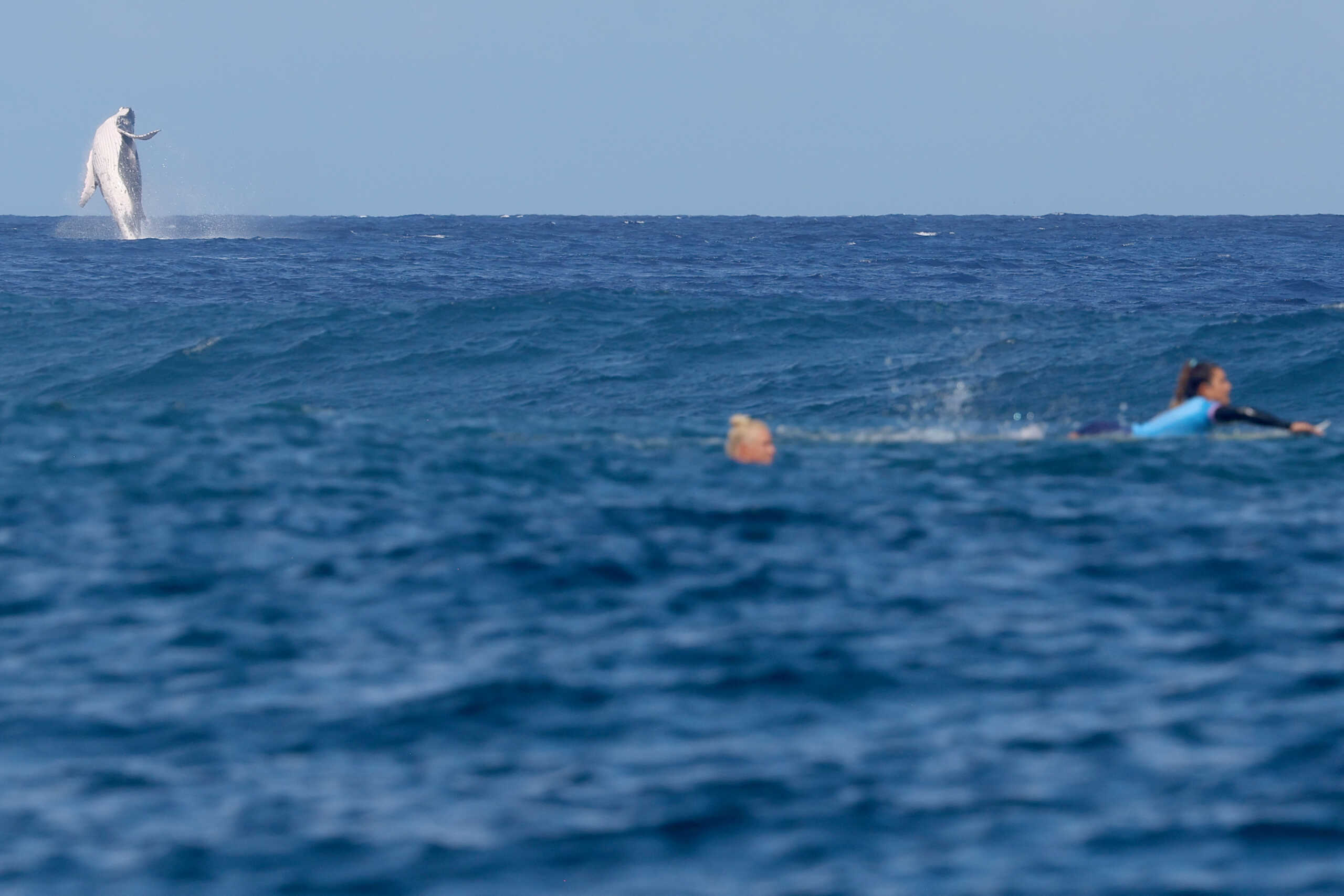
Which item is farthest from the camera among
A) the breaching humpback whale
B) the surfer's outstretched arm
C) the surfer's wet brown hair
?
the breaching humpback whale

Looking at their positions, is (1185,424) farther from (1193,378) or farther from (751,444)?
(751,444)

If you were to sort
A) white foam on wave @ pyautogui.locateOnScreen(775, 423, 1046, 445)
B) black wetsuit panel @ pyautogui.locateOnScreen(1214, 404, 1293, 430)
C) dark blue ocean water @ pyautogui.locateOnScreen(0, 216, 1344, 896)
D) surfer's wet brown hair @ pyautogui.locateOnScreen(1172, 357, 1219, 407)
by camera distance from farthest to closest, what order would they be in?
white foam on wave @ pyautogui.locateOnScreen(775, 423, 1046, 445), surfer's wet brown hair @ pyautogui.locateOnScreen(1172, 357, 1219, 407), black wetsuit panel @ pyautogui.locateOnScreen(1214, 404, 1293, 430), dark blue ocean water @ pyautogui.locateOnScreen(0, 216, 1344, 896)

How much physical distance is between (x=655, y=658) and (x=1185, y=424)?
763cm

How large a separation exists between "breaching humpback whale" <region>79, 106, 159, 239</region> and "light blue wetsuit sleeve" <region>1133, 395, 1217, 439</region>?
37636 millimetres

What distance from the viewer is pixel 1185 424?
44.5 feet

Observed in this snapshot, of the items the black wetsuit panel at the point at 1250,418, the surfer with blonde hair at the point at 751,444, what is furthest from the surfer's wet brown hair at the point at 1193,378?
the surfer with blonde hair at the point at 751,444

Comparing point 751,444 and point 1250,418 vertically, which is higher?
point 1250,418

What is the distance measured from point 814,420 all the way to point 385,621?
14517 millimetres

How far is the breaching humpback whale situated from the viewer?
45.9m

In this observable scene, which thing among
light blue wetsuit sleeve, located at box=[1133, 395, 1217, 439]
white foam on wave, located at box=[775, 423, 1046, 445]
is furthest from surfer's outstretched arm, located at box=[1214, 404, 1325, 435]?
white foam on wave, located at box=[775, 423, 1046, 445]

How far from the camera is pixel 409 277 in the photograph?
132 ft

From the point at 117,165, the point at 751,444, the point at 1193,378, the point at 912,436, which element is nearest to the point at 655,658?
Result: the point at 751,444

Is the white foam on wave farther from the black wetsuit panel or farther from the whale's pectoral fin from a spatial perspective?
the whale's pectoral fin

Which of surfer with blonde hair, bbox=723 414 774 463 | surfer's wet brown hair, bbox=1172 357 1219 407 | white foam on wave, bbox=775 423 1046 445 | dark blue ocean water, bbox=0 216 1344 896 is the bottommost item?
dark blue ocean water, bbox=0 216 1344 896
